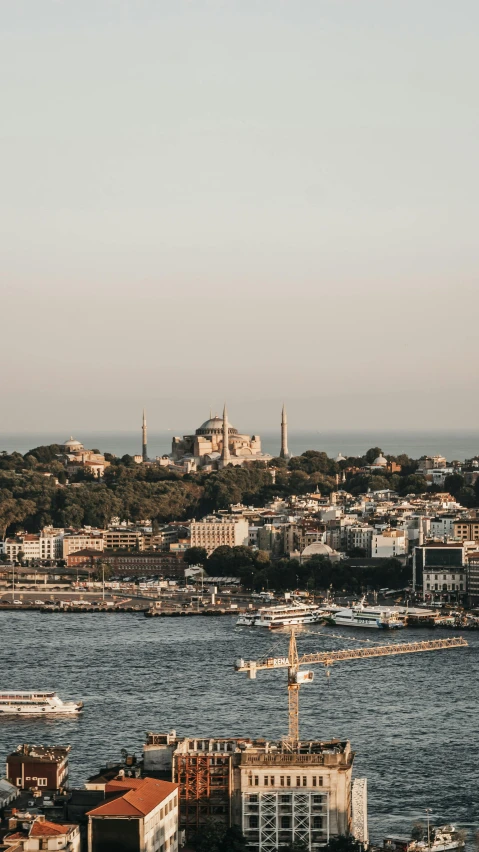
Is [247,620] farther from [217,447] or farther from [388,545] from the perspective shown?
[217,447]

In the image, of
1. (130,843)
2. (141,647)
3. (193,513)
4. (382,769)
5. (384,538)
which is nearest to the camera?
(130,843)

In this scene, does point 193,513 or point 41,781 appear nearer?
point 41,781

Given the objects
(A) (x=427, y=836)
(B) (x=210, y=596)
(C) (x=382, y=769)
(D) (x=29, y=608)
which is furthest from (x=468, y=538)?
(A) (x=427, y=836)

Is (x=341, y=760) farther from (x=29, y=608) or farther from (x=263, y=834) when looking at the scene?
(x=29, y=608)

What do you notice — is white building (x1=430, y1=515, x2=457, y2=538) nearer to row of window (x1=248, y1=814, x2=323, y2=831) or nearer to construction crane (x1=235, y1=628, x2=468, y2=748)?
construction crane (x1=235, y1=628, x2=468, y2=748)

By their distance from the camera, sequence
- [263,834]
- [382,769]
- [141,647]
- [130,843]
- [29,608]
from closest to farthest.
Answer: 1. [130,843]
2. [263,834]
3. [382,769]
4. [141,647]
5. [29,608]

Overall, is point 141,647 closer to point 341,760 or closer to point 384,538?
point 384,538

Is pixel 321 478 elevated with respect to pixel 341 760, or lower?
elevated

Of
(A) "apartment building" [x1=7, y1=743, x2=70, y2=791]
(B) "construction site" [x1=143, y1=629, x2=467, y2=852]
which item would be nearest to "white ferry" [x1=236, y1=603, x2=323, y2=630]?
(A) "apartment building" [x1=7, y1=743, x2=70, y2=791]

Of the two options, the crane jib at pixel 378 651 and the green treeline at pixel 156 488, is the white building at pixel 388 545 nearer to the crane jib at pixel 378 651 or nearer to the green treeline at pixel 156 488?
the green treeline at pixel 156 488
